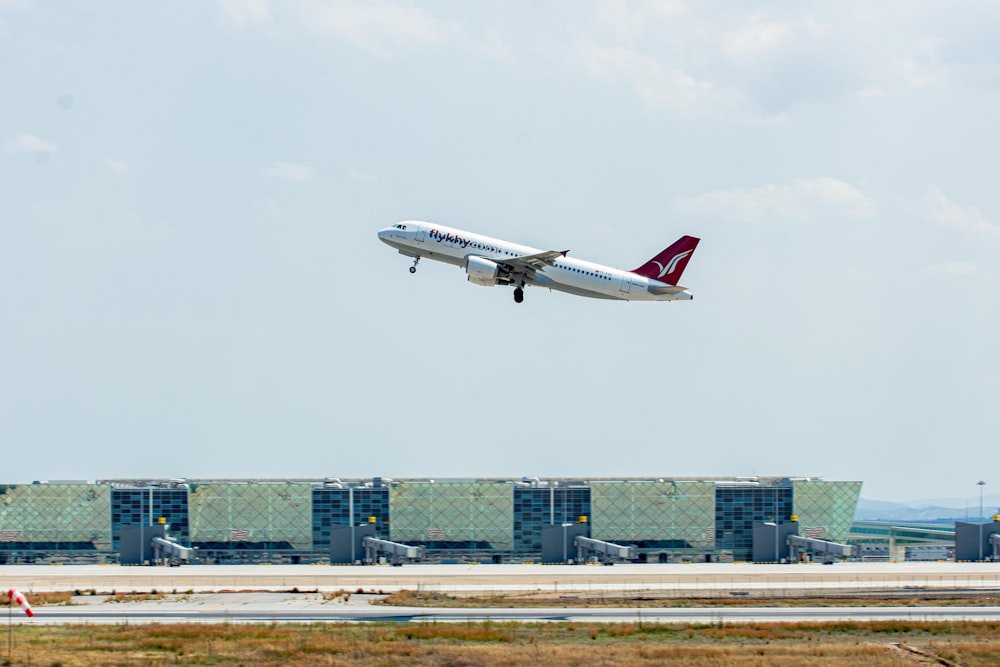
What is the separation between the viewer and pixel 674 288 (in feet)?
312

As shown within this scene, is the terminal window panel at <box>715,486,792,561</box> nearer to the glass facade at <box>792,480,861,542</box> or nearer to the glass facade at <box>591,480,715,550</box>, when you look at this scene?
the glass facade at <box>591,480,715,550</box>

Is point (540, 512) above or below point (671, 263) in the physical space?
below

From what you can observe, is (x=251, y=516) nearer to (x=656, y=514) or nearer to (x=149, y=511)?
(x=149, y=511)

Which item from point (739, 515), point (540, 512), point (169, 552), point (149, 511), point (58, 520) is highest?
point (149, 511)

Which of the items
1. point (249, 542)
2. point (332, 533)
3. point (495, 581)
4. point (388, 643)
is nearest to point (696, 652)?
point (388, 643)

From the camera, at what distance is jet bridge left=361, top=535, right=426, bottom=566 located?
10719cm

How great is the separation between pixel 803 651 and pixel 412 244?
165 feet

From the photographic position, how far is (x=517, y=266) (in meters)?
92.7

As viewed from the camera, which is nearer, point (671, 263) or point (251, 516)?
point (671, 263)

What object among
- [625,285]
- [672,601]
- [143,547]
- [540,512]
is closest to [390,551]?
[540,512]

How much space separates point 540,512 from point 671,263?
32.8 meters

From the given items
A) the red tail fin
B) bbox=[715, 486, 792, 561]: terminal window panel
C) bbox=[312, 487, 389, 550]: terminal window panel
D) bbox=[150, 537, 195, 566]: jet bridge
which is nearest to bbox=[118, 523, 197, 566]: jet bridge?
bbox=[150, 537, 195, 566]: jet bridge

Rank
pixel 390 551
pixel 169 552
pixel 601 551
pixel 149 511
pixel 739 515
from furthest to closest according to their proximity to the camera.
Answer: pixel 739 515 < pixel 149 511 < pixel 169 552 < pixel 601 551 < pixel 390 551

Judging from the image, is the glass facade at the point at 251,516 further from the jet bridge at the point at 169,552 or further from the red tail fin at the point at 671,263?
the red tail fin at the point at 671,263
